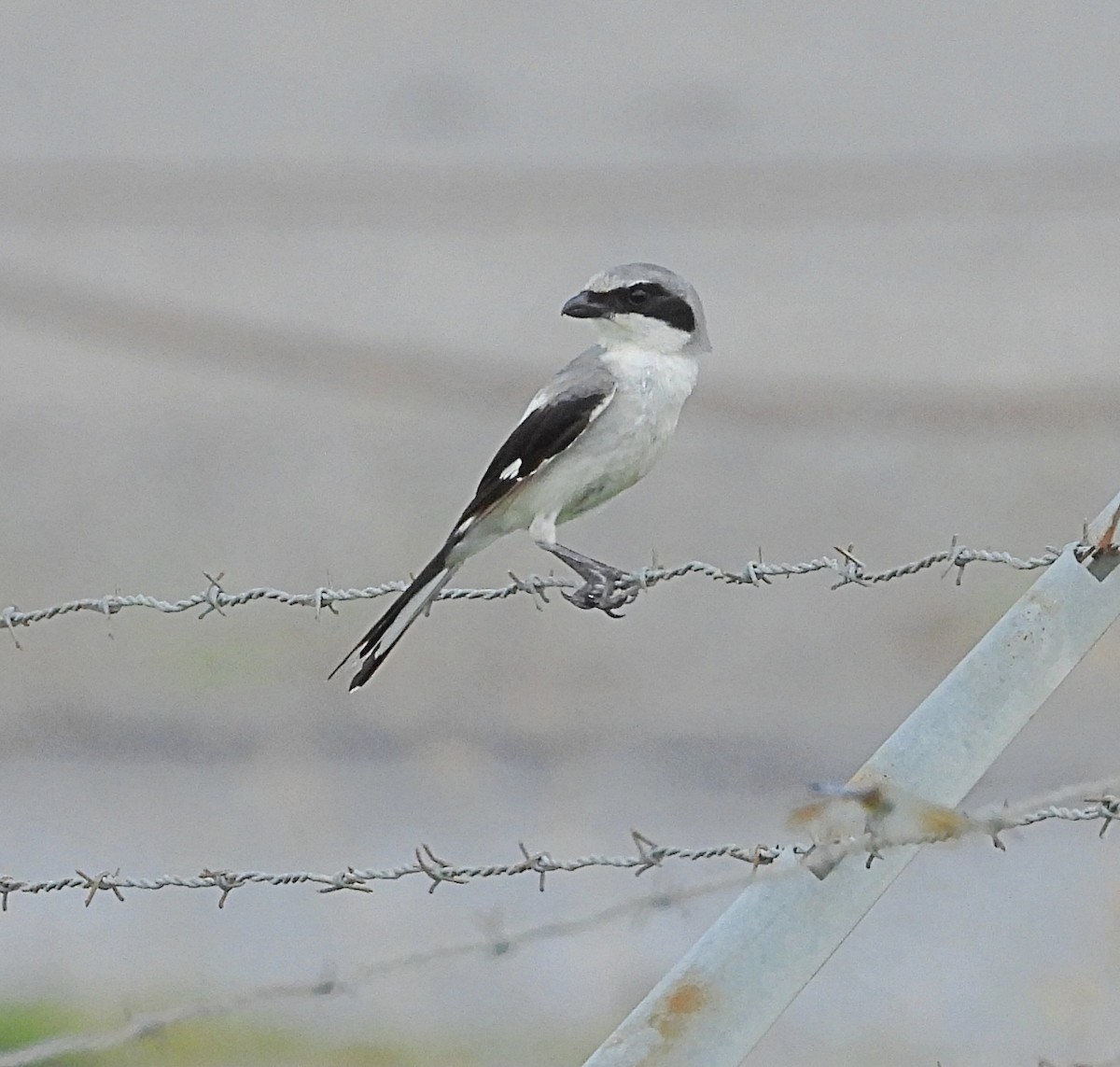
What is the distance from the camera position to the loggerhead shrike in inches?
170

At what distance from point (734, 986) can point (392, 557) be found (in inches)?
348

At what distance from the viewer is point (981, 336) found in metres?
12.5

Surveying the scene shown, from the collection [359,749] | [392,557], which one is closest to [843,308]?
[392,557]

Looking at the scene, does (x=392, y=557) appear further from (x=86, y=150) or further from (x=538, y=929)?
(x=538, y=929)

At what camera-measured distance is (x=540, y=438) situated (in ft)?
14.2

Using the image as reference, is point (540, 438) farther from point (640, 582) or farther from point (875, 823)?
point (875, 823)

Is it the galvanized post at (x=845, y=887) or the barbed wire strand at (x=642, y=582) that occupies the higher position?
the barbed wire strand at (x=642, y=582)

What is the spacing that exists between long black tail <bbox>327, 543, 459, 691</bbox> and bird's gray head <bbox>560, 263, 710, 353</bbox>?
0.68m

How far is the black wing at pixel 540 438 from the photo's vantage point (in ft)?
14.1

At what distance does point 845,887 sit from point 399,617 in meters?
1.92

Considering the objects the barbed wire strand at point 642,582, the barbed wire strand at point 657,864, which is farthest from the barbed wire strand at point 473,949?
the barbed wire strand at point 642,582

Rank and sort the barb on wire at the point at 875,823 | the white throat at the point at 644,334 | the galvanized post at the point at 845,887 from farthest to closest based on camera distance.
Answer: the white throat at the point at 644,334, the galvanized post at the point at 845,887, the barb on wire at the point at 875,823

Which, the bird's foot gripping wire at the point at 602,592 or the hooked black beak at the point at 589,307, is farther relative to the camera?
the hooked black beak at the point at 589,307

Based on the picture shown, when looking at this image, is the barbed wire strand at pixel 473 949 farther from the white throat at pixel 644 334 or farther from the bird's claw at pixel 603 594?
the white throat at pixel 644 334
